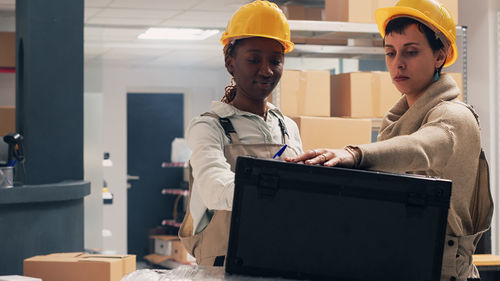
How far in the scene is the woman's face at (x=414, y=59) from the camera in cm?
134

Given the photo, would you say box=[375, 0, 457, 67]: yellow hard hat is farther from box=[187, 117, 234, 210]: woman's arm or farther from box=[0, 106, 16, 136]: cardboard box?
box=[0, 106, 16, 136]: cardboard box

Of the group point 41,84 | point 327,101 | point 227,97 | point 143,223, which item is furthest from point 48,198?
point 143,223

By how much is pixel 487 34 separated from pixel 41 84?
2.83 meters

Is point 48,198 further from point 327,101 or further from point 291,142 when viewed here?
point 291,142

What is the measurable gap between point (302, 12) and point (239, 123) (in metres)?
2.04

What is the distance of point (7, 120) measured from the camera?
18.4ft

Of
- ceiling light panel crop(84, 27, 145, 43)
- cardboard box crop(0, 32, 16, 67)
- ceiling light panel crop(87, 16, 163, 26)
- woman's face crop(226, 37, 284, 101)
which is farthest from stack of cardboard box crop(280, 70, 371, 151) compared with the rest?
ceiling light panel crop(84, 27, 145, 43)

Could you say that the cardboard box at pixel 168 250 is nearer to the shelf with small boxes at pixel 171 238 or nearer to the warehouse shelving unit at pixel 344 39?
the shelf with small boxes at pixel 171 238

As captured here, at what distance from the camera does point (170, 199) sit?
34.0 feet

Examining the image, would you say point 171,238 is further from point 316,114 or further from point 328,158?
point 328,158

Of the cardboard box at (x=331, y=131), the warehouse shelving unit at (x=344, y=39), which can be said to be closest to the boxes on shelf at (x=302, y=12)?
the warehouse shelving unit at (x=344, y=39)

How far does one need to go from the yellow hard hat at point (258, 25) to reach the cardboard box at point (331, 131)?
4.24 ft

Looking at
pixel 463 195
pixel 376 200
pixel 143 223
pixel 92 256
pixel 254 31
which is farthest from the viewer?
pixel 143 223

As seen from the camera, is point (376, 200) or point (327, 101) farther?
point (327, 101)
